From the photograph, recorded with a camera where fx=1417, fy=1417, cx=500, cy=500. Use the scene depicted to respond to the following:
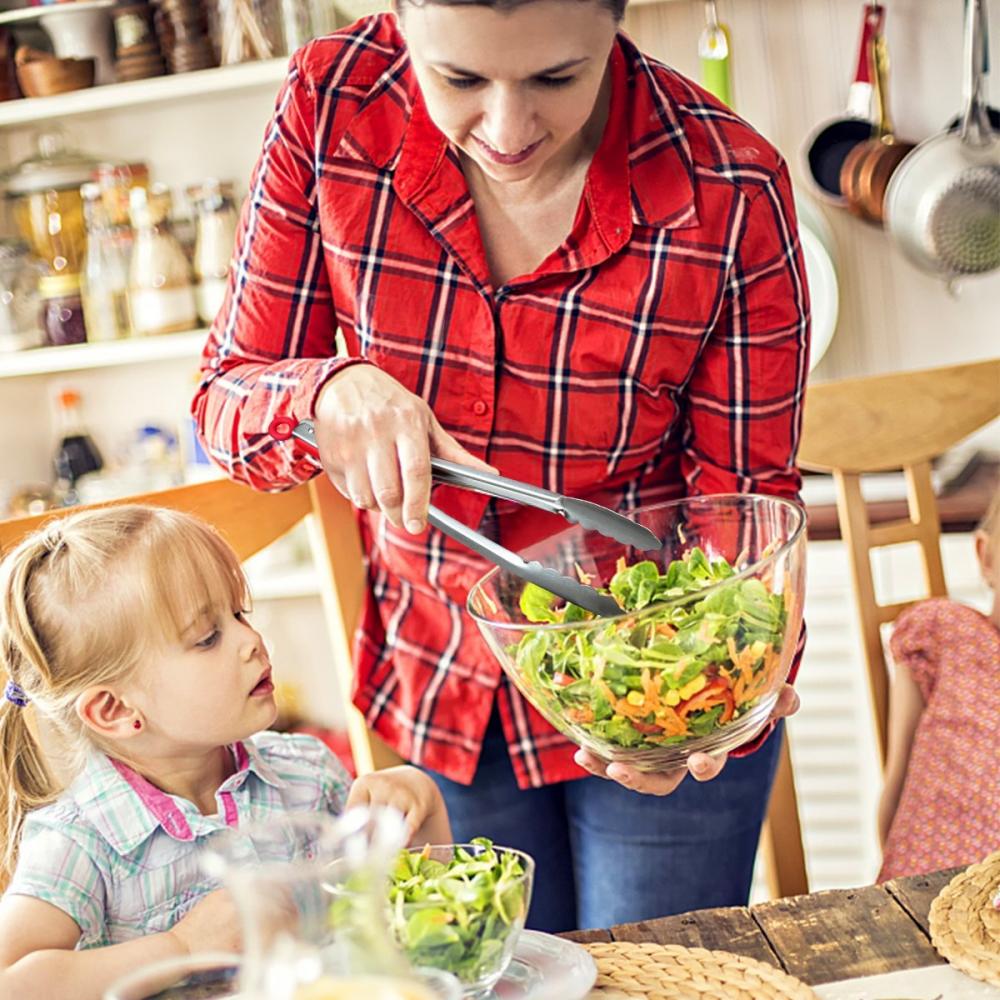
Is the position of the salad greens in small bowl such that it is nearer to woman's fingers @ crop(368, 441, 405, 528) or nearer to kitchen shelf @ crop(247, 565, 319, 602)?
woman's fingers @ crop(368, 441, 405, 528)

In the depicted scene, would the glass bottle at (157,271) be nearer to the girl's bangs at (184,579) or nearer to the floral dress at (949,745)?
the girl's bangs at (184,579)

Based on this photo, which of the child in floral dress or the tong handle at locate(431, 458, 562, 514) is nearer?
the tong handle at locate(431, 458, 562, 514)

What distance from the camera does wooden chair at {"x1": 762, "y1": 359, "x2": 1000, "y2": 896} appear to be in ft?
5.12

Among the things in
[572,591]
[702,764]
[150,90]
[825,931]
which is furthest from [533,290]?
[150,90]

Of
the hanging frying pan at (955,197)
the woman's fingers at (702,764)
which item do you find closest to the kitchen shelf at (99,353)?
the hanging frying pan at (955,197)

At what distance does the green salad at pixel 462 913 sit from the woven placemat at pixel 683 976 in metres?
0.11

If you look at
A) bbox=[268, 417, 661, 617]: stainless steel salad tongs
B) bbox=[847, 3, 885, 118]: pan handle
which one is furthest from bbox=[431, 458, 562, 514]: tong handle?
bbox=[847, 3, 885, 118]: pan handle

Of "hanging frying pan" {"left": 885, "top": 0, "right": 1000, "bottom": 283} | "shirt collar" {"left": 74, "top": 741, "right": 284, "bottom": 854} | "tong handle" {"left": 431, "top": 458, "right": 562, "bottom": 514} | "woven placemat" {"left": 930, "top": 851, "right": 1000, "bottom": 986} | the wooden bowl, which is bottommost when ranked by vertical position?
"woven placemat" {"left": 930, "top": 851, "right": 1000, "bottom": 986}

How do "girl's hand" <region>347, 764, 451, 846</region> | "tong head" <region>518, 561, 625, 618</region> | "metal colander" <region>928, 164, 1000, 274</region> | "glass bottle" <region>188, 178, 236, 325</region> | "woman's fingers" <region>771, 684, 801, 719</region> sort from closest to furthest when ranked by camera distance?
"tong head" <region>518, 561, 625, 618</region> → "woman's fingers" <region>771, 684, 801, 719</region> → "girl's hand" <region>347, 764, 451, 846</region> → "metal colander" <region>928, 164, 1000, 274</region> → "glass bottle" <region>188, 178, 236, 325</region>

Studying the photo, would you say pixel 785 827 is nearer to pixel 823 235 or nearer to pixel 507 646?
pixel 507 646

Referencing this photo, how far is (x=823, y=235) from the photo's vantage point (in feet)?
7.59

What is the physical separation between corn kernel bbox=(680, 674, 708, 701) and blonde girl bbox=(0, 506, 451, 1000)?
1.21 ft

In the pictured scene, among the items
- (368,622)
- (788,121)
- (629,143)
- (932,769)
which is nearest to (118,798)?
(368,622)

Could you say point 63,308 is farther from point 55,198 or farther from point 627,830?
point 627,830
